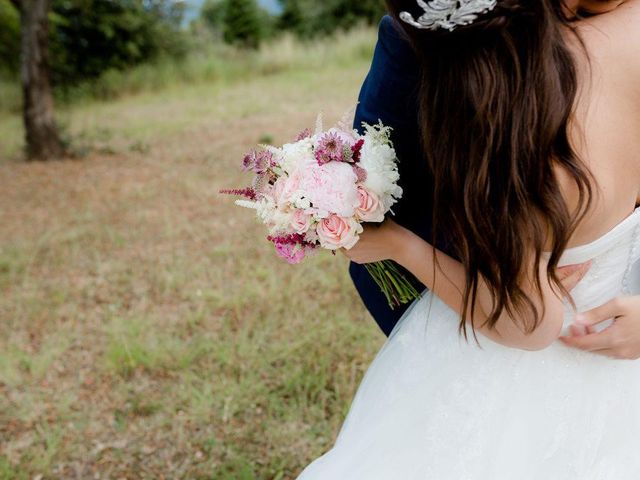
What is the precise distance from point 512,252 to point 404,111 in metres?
0.39


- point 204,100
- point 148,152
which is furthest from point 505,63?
point 204,100


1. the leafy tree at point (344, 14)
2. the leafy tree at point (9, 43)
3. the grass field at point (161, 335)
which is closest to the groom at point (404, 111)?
the grass field at point (161, 335)

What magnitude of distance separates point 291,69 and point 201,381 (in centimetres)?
1136

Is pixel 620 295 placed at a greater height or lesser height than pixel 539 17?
lesser

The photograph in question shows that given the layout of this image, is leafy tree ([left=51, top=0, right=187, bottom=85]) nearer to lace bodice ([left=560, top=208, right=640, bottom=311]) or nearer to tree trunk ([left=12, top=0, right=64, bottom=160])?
tree trunk ([left=12, top=0, right=64, bottom=160])

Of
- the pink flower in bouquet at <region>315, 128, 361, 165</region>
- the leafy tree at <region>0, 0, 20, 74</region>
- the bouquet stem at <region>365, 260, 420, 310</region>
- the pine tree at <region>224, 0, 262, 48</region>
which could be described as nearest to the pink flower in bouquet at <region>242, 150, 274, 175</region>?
the pink flower in bouquet at <region>315, 128, 361, 165</region>

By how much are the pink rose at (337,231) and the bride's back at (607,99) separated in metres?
0.38

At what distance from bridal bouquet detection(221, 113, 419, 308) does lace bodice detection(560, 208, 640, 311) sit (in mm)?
379

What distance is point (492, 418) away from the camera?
1.37 metres

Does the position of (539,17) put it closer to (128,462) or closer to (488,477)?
(488,477)

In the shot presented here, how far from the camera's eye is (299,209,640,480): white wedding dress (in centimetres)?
135

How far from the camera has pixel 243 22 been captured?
23.9 meters

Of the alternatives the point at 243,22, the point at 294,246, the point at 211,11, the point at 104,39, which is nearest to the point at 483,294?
the point at 294,246

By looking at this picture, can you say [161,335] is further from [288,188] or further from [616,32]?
[616,32]
